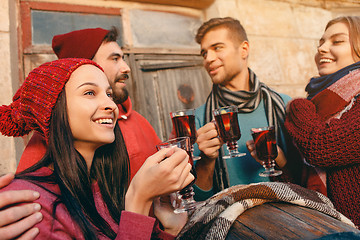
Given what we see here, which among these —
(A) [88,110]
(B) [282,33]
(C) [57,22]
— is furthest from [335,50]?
(C) [57,22]

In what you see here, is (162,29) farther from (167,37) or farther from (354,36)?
(354,36)

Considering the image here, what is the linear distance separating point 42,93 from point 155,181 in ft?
2.65

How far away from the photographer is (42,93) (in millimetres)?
1325

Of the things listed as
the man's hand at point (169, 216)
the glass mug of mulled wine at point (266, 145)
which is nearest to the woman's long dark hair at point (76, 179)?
the man's hand at point (169, 216)

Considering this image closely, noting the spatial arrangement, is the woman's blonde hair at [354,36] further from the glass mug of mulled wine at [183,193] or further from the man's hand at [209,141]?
the glass mug of mulled wine at [183,193]

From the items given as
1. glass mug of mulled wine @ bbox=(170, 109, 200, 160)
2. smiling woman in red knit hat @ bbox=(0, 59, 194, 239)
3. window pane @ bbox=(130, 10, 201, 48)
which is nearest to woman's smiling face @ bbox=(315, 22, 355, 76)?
glass mug of mulled wine @ bbox=(170, 109, 200, 160)

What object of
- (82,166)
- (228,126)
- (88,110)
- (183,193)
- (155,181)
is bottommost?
(183,193)

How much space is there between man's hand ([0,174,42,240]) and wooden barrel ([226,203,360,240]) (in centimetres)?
76

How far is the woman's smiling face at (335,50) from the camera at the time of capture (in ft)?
6.06

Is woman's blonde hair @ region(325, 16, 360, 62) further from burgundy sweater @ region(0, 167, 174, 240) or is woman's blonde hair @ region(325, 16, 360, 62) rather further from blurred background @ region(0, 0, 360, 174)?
blurred background @ region(0, 0, 360, 174)

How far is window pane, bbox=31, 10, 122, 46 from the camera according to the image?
11.1 feet

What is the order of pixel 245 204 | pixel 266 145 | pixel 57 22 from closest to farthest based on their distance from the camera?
pixel 245 204
pixel 266 145
pixel 57 22

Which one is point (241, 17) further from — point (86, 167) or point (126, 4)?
point (86, 167)

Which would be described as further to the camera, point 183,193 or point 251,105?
point 251,105
